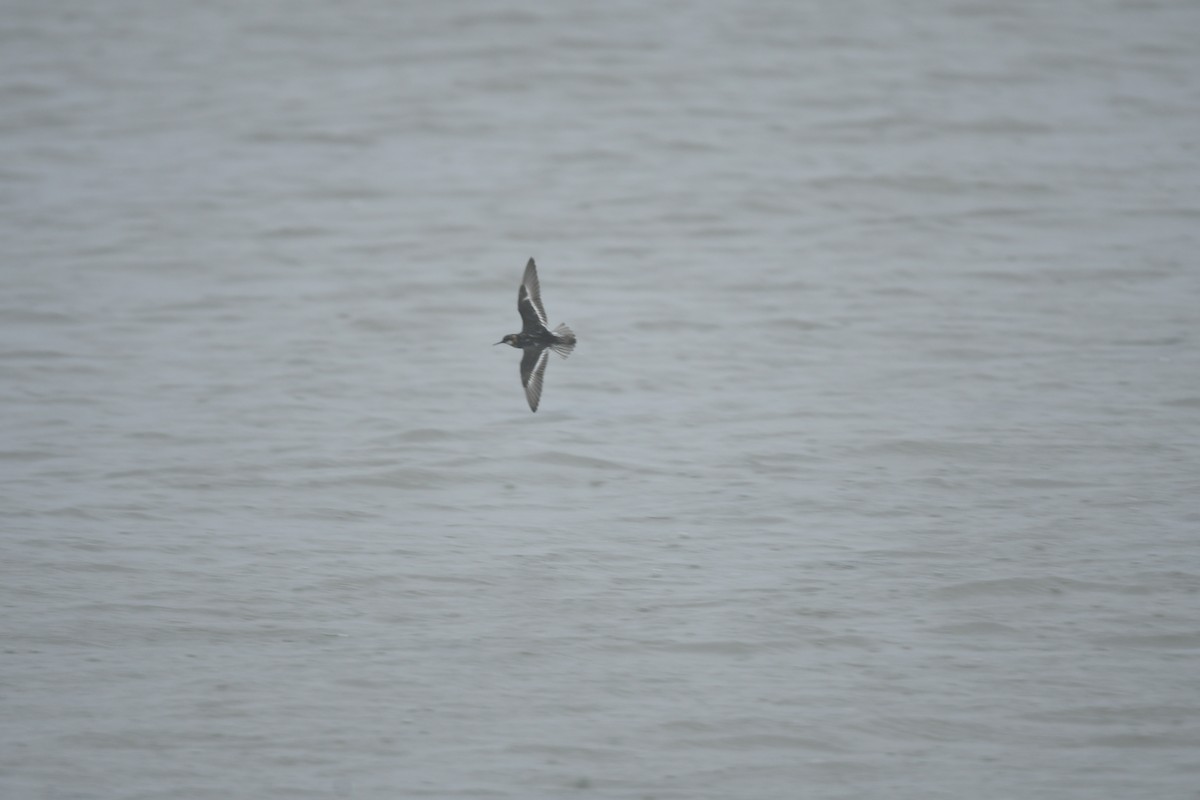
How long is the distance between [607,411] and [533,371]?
2.50 metres

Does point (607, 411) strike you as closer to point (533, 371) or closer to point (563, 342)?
point (533, 371)

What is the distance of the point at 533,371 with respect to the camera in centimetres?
733

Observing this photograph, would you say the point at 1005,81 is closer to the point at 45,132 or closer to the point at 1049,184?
the point at 1049,184

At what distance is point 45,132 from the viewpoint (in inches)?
635

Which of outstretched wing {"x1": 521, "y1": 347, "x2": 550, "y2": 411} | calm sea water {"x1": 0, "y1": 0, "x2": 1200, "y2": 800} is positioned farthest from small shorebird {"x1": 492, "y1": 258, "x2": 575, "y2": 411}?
calm sea water {"x1": 0, "y1": 0, "x2": 1200, "y2": 800}

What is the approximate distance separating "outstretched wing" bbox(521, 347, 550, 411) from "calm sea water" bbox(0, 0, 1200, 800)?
31.5 inches

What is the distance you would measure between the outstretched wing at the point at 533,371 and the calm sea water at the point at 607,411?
0.80 meters

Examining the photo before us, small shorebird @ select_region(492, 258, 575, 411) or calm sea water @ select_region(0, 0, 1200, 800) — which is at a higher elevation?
small shorebird @ select_region(492, 258, 575, 411)

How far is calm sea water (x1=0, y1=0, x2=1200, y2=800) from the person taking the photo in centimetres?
587

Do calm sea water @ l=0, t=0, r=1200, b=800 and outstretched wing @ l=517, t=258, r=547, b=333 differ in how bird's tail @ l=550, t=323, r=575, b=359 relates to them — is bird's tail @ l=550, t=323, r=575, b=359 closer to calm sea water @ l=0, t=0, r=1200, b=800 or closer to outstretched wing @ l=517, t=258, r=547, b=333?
outstretched wing @ l=517, t=258, r=547, b=333

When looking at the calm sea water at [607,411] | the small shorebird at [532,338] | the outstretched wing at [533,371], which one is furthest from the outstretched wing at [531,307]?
the calm sea water at [607,411]

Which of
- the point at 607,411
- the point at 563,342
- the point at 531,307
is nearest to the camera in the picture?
the point at 563,342

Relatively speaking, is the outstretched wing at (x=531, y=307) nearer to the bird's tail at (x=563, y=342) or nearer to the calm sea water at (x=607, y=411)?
the bird's tail at (x=563, y=342)

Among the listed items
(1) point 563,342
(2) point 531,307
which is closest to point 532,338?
(2) point 531,307
